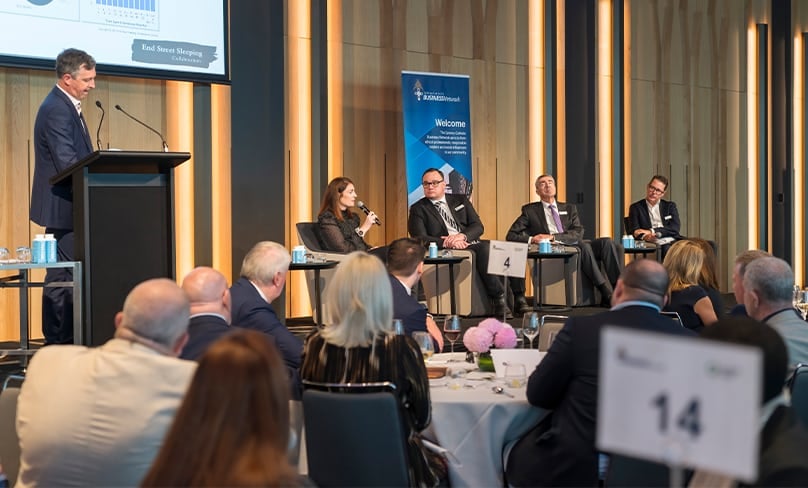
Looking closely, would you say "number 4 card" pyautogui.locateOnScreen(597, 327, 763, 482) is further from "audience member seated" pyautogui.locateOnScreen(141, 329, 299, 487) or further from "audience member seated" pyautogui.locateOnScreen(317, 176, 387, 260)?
"audience member seated" pyautogui.locateOnScreen(317, 176, 387, 260)

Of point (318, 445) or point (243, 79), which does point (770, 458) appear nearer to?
point (318, 445)

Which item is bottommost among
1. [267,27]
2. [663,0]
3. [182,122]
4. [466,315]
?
[466,315]

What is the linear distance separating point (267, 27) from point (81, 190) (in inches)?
165

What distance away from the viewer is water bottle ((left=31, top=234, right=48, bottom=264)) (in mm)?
4980

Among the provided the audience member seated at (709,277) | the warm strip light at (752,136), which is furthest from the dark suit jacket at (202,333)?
the warm strip light at (752,136)

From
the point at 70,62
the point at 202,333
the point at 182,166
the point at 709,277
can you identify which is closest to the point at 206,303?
the point at 202,333

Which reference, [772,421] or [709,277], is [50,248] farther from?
[772,421]

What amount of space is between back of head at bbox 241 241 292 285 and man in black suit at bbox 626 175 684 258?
6.44 metres

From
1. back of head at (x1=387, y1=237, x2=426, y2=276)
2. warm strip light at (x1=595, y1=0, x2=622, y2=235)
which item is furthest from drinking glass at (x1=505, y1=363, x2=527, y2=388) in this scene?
warm strip light at (x1=595, y1=0, x2=622, y2=235)

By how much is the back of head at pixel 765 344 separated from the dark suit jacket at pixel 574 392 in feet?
2.83

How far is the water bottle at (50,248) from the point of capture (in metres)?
5.02

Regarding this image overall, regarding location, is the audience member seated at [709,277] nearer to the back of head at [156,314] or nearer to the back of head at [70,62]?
the back of head at [156,314]

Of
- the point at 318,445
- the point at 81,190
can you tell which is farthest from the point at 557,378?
the point at 81,190

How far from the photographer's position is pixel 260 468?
1.54 m
